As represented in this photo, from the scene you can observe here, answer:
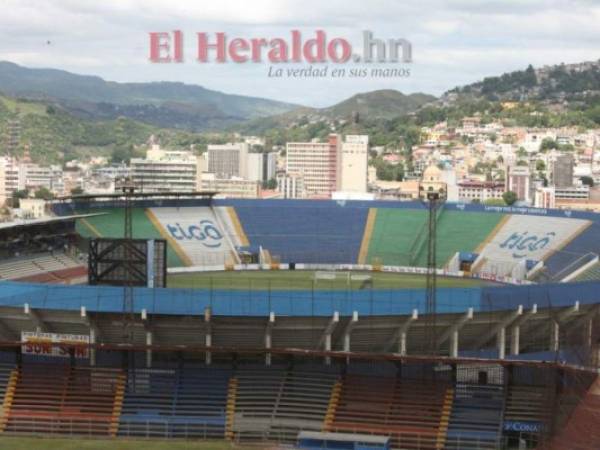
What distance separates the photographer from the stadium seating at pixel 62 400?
42656mm

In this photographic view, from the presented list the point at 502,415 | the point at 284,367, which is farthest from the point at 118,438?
the point at 502,415

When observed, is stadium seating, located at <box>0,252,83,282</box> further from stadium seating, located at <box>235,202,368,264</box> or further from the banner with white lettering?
the banner with white lettering

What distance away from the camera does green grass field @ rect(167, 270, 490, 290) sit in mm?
63531

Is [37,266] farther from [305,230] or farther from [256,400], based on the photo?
[256,400]

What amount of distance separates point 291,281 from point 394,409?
24214mm

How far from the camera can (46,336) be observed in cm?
4522

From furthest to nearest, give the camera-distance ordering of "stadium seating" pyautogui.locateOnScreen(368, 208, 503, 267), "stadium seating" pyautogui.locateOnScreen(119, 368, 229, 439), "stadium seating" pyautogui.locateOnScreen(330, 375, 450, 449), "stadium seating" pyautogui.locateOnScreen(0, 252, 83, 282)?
"stadium seating" pyautogui.locateOnScreen(368, 208, 503, 267) < "stadium seating" pyautogui.locateOnScreen(0, 252, 83, 282) < "stadium seating" pyautogui.locateOnScreen(119, 368, 229, 439) < "stadium seating" pyautogui.locateOnScreen(330, 375, 450, 449)

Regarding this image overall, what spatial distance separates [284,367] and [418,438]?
5766mm

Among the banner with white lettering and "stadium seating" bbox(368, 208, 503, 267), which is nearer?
the banner with white lettering

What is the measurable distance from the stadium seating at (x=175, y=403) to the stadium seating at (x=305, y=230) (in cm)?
2848

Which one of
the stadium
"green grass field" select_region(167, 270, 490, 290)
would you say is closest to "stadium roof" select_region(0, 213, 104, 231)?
"green grass field" select_region(167, 270, 490, 290)

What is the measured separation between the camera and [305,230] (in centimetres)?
7544

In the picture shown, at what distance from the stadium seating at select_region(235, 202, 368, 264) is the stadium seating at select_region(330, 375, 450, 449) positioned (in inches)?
1133

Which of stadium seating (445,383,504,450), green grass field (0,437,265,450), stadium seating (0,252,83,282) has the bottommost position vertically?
green grass field (0,437,265,450)
